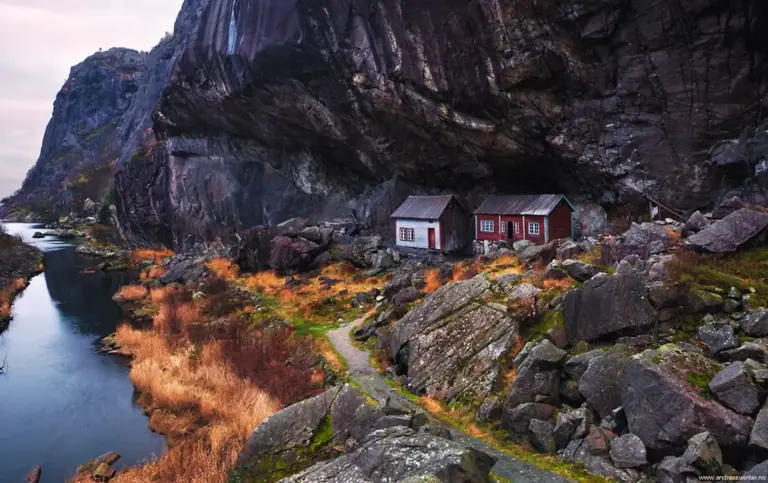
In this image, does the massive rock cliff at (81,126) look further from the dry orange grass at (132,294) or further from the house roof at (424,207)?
the house roof at (424,207)

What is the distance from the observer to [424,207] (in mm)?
41625

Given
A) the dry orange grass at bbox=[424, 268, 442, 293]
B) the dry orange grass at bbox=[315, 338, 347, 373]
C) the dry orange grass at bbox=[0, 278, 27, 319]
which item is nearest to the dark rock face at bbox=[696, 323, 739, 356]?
the dry orange grass at bbox=[315, 338, 347, 373]

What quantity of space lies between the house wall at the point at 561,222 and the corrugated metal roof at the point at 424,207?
29.3ft

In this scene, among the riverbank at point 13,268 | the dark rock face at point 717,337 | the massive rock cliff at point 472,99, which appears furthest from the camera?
the riverbank at point 13,268

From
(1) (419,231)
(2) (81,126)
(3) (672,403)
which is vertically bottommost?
(3) (672,403)

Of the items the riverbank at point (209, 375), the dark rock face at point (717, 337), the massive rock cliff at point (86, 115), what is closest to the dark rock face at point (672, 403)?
the dark rock face at point (717, 337)

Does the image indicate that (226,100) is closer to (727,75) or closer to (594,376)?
(727,75)

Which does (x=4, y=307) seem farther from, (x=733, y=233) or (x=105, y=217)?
(x=105, y=217)

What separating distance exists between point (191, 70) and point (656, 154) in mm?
47816

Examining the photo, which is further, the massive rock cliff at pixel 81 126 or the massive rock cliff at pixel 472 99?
the massive rock cliff at pixel 81 126

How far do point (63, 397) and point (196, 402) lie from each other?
314 inches

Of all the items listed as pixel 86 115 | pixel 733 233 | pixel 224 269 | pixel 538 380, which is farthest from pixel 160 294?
pixel 86 115

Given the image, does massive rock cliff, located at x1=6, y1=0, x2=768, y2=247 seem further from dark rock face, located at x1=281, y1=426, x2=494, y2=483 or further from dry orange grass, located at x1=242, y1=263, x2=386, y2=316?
dark rock face, located at x1=281, y1=426, x2=494, y2=483

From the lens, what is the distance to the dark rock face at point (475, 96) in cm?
2942
